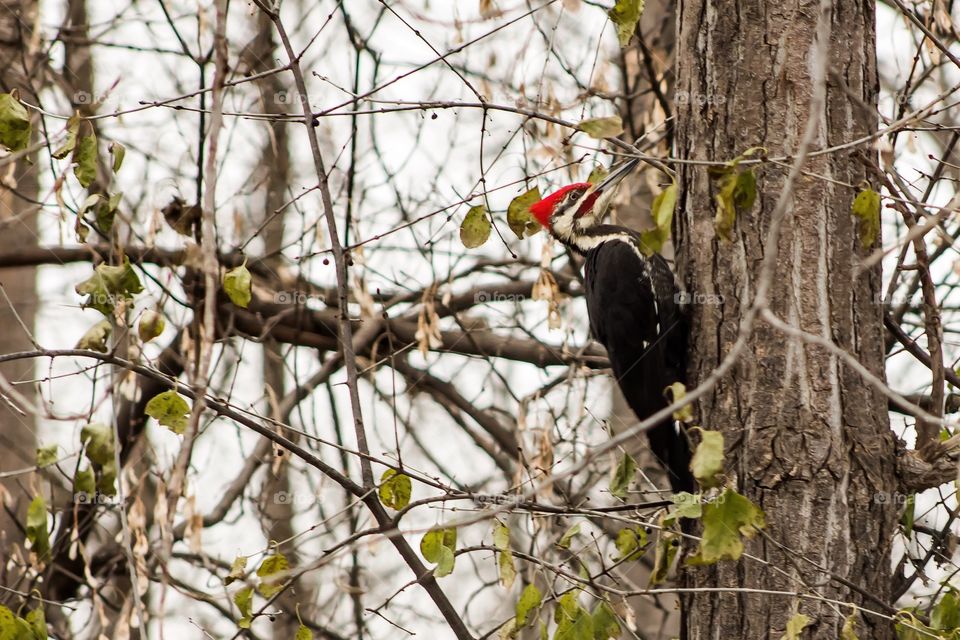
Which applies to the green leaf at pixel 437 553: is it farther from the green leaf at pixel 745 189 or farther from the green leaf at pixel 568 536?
the green leaf at pixel 745 189

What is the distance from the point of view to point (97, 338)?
97.4 inches

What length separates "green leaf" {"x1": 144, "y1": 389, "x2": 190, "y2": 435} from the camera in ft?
7.85

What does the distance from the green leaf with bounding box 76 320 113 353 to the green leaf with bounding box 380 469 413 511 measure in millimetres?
758

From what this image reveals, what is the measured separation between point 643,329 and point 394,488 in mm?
1408

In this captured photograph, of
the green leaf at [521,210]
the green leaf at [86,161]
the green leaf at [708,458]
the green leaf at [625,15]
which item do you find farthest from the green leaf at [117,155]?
the green leaf at [708,458]

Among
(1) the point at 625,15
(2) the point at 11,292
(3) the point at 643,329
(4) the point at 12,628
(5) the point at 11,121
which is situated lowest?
(4) the point at 12,628

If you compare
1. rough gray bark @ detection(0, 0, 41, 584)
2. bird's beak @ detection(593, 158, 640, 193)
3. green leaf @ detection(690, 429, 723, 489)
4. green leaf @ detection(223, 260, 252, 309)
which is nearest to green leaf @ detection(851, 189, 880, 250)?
green leaf @ detection(690, 429, 723, 489)

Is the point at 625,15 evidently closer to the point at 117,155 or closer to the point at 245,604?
the point at 117,155

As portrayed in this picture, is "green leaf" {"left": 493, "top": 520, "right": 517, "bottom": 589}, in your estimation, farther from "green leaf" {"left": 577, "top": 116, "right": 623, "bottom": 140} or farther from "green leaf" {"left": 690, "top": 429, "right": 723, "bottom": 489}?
"green leaf" {"left": 577, "top": 116, "right": 623, "bottom": 140}

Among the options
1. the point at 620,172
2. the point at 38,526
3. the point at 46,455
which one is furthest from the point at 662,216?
the point at 38,526

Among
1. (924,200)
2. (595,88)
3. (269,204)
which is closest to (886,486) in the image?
(924,200)

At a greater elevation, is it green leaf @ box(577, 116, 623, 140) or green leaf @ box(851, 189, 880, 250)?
green leaf @ box(577, 116, 623, 140)

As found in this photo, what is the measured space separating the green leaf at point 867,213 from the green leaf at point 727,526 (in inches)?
26.1

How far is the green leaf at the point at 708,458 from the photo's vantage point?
1.91m
